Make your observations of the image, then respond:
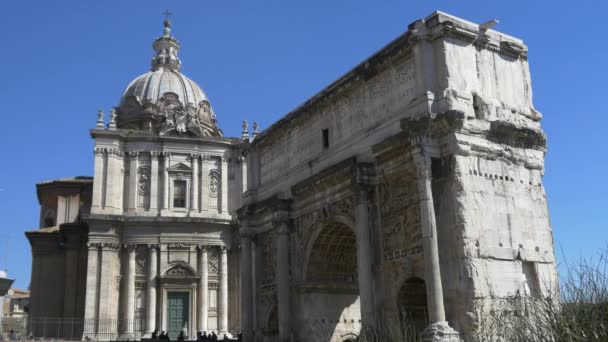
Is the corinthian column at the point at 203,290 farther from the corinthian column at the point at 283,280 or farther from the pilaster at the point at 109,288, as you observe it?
the corinthian column at the point at 283,280

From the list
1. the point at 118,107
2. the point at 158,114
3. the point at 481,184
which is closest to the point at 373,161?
the point at 481,184

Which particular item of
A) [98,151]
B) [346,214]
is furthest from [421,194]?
[98,151]

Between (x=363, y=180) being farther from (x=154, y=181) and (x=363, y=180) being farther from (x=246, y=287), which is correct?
(x=154, y=181)

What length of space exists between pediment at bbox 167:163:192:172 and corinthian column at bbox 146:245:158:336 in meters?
4.70

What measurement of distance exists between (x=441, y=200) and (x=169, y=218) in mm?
23020

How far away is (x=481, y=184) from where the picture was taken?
61.0 ft

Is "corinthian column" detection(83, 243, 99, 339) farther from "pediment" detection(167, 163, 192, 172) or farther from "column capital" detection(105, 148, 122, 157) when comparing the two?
"pediment" detection(167, 163, 192, 172)

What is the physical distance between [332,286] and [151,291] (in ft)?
52.1

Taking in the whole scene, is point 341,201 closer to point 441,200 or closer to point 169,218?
point 441,200

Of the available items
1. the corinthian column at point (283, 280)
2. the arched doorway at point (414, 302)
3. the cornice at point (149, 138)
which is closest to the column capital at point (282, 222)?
the corinthian column at point (283, 280)

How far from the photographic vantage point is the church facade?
60.1 feet

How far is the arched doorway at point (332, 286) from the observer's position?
24.3m

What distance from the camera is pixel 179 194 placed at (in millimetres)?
39844

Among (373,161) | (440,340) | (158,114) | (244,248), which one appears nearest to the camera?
(440,340)
